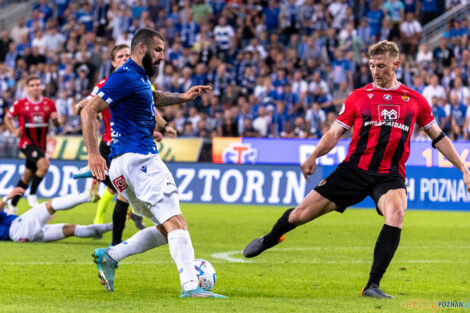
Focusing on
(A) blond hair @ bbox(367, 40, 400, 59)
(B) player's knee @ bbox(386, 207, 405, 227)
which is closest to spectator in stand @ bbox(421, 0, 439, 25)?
(A) blond hair @ bbox(367, 40, 400, 59)

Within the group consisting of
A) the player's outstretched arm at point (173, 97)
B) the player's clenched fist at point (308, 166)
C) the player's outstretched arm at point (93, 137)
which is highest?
the player's outstretched arm at point (173, 97)

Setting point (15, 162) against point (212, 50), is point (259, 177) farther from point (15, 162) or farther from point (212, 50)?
point (212, 50)

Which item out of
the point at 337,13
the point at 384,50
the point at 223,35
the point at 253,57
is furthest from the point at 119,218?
the point at 337,13

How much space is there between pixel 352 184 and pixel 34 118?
31.8 ft

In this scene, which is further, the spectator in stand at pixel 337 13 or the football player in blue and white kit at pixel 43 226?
the spectator in stand at pixel 337 13

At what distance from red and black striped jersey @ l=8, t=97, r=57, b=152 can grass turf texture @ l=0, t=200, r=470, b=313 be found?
2.06 meters

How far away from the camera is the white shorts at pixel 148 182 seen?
7.02 m

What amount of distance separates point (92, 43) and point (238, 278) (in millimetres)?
20198

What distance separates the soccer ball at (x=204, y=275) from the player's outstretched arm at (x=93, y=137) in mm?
1135

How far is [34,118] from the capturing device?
16.1 metres

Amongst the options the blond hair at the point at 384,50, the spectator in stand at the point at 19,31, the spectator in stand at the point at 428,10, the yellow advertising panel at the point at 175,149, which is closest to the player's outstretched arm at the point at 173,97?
the blond hair at the point at 384,50

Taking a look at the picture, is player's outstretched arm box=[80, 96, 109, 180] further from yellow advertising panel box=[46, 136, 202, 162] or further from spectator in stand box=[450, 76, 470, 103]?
spectator in stand box=[450, 76, 470, 103]

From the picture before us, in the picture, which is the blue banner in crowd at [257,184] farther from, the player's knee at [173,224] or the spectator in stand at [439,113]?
the player's knee at [173,224]

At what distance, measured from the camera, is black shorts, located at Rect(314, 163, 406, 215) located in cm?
764
